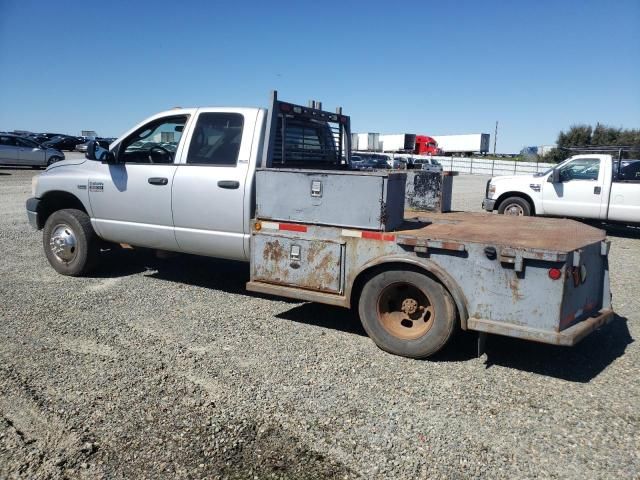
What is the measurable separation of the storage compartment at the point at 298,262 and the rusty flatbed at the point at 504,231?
0.65 m

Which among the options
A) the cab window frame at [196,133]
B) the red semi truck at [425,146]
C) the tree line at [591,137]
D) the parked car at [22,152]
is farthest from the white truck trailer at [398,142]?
the cab window frame at [196,133]

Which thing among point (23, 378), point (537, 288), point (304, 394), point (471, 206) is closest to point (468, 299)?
point (537, 288)

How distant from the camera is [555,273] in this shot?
3.84 meters

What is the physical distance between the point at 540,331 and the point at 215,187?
339 centimetres

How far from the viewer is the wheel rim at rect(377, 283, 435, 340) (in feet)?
15.0

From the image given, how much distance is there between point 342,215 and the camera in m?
4.72

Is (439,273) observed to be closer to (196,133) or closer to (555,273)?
(555,273)

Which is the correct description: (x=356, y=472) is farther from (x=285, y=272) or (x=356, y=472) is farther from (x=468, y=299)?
(x=285, y=272)

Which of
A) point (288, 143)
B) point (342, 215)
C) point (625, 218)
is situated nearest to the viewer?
point (342, 215)

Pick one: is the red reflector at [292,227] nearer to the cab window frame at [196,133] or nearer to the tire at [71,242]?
the cab window frame at [196,133]

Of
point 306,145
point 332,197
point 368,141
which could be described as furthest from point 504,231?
point 368,141

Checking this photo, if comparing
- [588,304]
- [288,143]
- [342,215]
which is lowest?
[588,304]

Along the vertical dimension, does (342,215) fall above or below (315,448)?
above

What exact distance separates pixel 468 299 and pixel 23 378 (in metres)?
3.41
